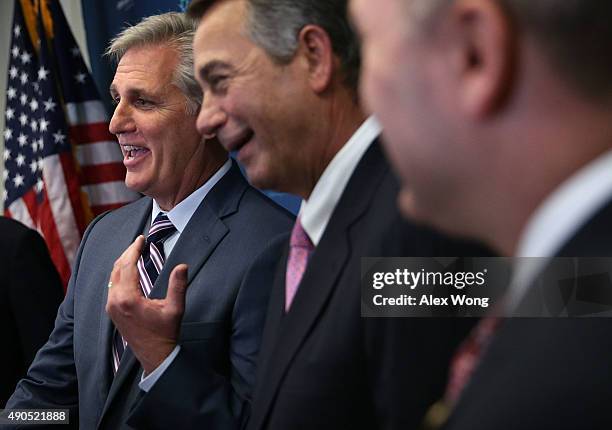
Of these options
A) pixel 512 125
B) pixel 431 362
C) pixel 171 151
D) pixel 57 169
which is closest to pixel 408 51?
pixel 512 125

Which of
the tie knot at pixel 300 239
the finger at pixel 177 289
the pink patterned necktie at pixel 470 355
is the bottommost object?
the finger at pixel 177 289

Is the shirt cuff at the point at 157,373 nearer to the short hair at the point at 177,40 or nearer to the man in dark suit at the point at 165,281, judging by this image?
the man in dark suit at the point at 165,281

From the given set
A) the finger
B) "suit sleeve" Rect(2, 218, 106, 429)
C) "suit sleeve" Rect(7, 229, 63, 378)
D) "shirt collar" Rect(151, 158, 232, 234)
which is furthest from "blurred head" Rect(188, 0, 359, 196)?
"suit sleeve" Rect(7, 229, 63, 378)

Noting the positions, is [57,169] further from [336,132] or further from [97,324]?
[336,132]

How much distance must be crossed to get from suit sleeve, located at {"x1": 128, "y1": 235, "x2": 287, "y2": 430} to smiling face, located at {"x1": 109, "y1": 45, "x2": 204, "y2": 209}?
0.48 metres

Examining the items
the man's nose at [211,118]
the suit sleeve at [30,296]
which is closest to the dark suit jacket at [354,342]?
the man's nose at [211,118]

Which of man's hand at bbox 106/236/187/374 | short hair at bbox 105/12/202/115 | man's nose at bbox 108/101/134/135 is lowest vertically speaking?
man's hand at bbox 106/236/187/374

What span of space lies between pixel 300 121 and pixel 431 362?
0.44 meters

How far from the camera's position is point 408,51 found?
0.59 meters

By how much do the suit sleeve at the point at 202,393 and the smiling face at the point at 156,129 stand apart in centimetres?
48

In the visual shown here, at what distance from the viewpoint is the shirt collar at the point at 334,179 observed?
131 centimetres

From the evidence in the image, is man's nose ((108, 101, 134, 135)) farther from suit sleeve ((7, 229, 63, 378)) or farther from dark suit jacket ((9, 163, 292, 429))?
suit sleeve ((7, 229, 63, 378))

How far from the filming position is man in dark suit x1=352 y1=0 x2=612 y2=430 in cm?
53

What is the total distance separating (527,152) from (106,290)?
1.64 meters
